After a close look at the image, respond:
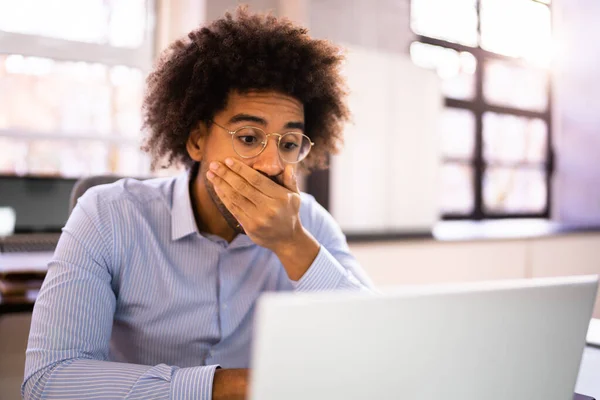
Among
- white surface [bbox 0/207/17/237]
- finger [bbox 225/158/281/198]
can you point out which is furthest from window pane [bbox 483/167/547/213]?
finger [bbox 225/158/281/198]

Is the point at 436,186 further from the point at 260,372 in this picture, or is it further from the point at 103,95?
the point at 260,372

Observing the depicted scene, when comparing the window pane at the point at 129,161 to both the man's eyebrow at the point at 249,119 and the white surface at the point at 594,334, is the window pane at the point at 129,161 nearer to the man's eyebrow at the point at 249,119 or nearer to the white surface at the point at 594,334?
the man's eyebrow at the point at 249,119

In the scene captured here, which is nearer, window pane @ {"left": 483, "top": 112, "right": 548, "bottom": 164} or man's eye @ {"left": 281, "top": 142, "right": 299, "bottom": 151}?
man's eye @ {"left": 281, "top": 142, "right": 299, "bottom": 151}

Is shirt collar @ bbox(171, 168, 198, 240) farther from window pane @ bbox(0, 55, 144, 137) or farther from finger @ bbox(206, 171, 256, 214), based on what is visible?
window pane @ bbox(0, 55, 144, 137)

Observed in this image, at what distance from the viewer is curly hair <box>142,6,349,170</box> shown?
1190 mm

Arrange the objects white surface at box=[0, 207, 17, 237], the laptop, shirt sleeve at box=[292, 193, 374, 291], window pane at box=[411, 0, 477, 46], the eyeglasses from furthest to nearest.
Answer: window pane at box=[411, 0, 477, 46]
white surface at box=[0, 207, 17, 237]
the eyeglasses
shirt sleeve at box=[292, 193, 374, 291]
the laptop

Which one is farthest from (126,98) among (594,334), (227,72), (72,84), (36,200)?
(594,334)

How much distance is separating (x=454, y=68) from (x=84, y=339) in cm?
355

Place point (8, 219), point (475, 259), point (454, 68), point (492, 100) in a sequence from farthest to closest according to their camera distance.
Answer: point (492, 100) → point (454, 68) → point (475, 259) → point (8, 219)

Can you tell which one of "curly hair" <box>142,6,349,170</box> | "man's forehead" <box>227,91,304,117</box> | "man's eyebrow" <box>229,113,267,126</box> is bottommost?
"man's eyebrow" <box>229,113,267,126</box>

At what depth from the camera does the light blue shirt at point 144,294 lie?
0.84 m

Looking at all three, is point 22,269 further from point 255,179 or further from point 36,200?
point 255,179

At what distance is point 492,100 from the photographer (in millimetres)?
4047

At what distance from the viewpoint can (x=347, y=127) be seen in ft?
8.78
